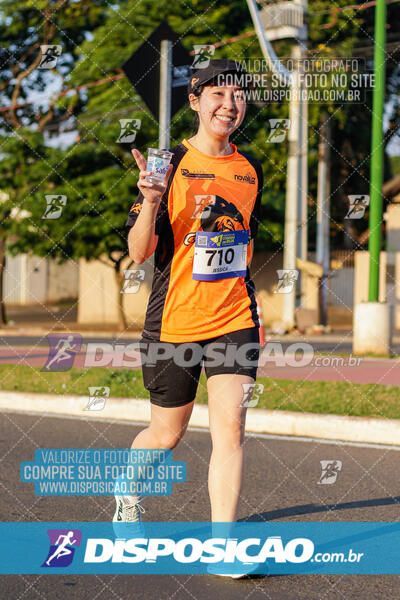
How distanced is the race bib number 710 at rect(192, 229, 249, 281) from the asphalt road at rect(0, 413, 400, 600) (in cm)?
137

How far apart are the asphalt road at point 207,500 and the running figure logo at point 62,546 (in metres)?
0.22

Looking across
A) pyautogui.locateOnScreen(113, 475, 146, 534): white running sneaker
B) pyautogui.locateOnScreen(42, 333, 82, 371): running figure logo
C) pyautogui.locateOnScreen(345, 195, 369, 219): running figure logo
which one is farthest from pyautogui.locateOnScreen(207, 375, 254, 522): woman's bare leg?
pyautogui.locateOnScreen(345, 195, 369, 219): running figure logo

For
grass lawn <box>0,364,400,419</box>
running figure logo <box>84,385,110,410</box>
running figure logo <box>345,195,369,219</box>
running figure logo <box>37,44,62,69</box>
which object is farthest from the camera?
running figure logo <box>345,195,369,219</box>

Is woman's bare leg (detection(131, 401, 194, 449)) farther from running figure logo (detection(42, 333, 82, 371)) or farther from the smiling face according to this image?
running figure logo (detection(42, 333, 82, 371))

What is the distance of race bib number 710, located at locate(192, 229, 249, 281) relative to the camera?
3.95 meters

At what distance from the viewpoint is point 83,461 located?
646 centimetres

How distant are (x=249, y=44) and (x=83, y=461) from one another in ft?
60.6

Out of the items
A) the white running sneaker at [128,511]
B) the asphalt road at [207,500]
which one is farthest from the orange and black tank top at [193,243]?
the asphalt road at [207,500]

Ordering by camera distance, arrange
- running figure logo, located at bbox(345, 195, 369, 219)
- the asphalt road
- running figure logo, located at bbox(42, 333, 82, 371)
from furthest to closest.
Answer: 1. running figure logo, located at bbox(345, 195, 369, 219)
2. running figure logo, located at bbox(42, 333, 82, 371)
3. the asphalt road

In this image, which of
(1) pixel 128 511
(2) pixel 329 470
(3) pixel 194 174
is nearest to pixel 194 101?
(3) pixel 194 174

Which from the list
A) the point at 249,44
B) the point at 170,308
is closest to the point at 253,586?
the point at 170,308

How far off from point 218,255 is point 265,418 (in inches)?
167

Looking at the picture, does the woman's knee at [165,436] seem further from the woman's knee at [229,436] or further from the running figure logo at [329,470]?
the running figure logo at [329,470]

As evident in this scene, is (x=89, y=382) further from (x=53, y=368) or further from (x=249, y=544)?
(x=249, y=544)
